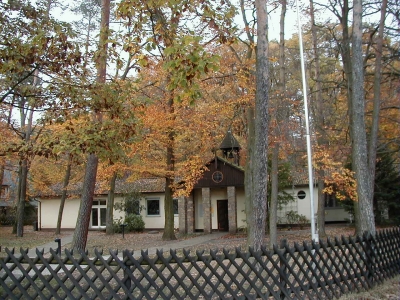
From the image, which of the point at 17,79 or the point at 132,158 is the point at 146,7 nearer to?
the point at 17,79

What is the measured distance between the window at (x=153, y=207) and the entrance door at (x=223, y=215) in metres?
5.74

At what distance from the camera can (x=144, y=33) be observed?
8.12 meters

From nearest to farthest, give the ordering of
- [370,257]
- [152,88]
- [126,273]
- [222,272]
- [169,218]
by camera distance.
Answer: [126,273] → [222,272] → [370,257] → [152,88] → [169,218]

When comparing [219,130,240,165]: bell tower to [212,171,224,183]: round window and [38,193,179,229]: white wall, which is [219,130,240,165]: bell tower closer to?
[212,171,224,183]: round window

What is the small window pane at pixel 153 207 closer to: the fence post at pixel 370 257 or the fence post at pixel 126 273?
the fence post at pixel 370 257

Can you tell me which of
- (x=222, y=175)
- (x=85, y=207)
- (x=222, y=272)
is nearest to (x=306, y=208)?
(x=222, y=175)

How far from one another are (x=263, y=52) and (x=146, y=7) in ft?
11.7

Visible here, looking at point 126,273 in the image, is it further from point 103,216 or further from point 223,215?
point 103,216

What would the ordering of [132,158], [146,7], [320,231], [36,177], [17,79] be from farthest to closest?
[36,177] < [320,231] < [132,158] < [17,79] < [146,7]

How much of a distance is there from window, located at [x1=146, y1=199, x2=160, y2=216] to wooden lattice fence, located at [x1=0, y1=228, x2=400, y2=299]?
25.2m

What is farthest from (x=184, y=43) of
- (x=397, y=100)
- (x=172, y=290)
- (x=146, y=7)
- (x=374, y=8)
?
(x=397, y=100)

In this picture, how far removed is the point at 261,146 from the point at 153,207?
970 inches

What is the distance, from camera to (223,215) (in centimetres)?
2984

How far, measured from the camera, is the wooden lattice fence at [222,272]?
5641mm
